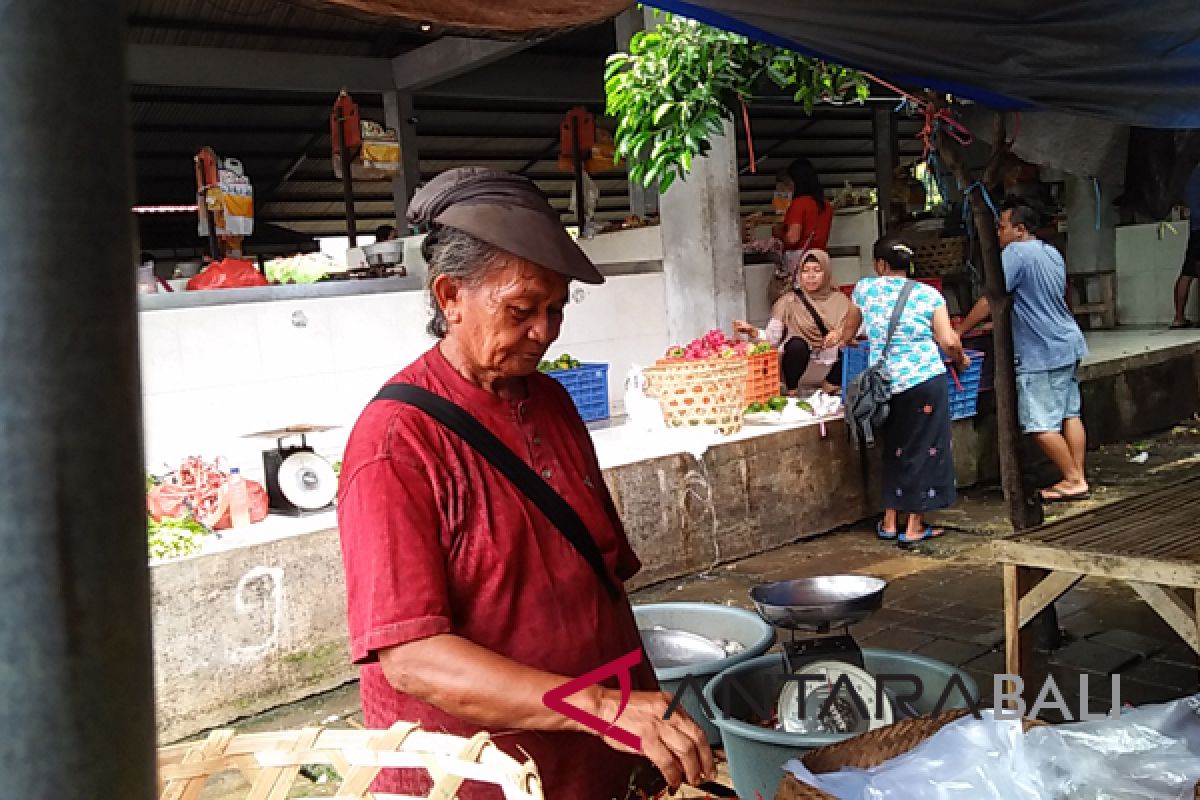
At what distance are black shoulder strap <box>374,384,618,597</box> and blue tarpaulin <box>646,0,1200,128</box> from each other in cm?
182

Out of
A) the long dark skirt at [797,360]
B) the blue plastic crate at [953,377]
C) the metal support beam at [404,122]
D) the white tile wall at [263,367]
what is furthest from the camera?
the metal support beam at [404,122]

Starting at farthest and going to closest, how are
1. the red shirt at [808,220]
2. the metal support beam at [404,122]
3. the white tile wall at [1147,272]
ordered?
the white tile wall at [1147,272] < the metal support beam at [404,122] < the red shirt at [808,220]

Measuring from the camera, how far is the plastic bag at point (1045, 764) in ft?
6.24

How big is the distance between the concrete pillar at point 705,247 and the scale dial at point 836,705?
592 cm

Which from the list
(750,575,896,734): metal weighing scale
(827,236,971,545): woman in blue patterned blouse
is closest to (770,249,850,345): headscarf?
(827,236,971,545): woman in blue patterned blouse

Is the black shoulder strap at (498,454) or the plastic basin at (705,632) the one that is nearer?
the black shoulder strap at (498,454)

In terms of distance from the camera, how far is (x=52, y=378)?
55 cm

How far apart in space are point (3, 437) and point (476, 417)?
54.9 inches

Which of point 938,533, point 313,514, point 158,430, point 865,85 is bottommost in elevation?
point 938,533

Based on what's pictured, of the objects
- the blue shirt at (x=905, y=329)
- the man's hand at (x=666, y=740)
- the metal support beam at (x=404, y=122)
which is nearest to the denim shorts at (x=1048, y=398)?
the blue shirt at (x=905, y=329)

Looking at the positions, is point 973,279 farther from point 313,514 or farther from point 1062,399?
point 313,514

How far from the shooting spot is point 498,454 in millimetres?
1899

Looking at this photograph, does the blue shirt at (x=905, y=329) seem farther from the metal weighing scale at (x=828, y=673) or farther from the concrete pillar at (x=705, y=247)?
the metal weighing scale at (x=828, y=673)

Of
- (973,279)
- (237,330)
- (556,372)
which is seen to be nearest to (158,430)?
(237,330)
